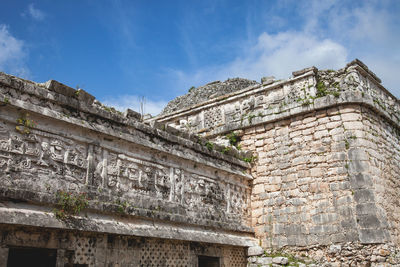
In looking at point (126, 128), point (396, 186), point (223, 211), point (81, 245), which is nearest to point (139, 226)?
point (81, 245)

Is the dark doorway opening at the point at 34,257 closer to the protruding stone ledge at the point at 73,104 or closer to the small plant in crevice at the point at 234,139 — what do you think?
the protruding stone ledge at the point at 73,104

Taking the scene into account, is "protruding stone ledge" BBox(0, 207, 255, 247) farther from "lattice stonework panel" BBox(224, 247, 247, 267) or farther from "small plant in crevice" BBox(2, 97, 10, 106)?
"small plant in crevice" BBox(2, 97, 10, 106)

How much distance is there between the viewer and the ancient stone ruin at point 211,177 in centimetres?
568

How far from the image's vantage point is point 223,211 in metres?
9.02

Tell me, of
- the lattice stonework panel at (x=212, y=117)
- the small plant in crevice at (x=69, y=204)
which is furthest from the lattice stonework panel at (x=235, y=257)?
the small plant in crevice at (x=69, y=204)

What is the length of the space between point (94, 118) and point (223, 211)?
3.93 metres

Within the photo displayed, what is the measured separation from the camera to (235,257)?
898 centimetres

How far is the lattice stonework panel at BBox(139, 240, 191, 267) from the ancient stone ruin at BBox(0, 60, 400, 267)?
0.03 metres

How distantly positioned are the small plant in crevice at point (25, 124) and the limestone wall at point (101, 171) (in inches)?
0.6

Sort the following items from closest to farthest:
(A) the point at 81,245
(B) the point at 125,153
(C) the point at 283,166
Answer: (A) the point at 81,245 < (B) the point at 125,153 < (C) the point at 283,166

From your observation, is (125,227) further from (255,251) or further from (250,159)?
(250,159)

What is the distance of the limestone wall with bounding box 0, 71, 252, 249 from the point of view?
18.0 ft

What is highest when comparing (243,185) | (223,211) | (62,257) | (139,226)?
(243,185)

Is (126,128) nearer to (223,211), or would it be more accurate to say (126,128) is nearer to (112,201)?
(112,201)
